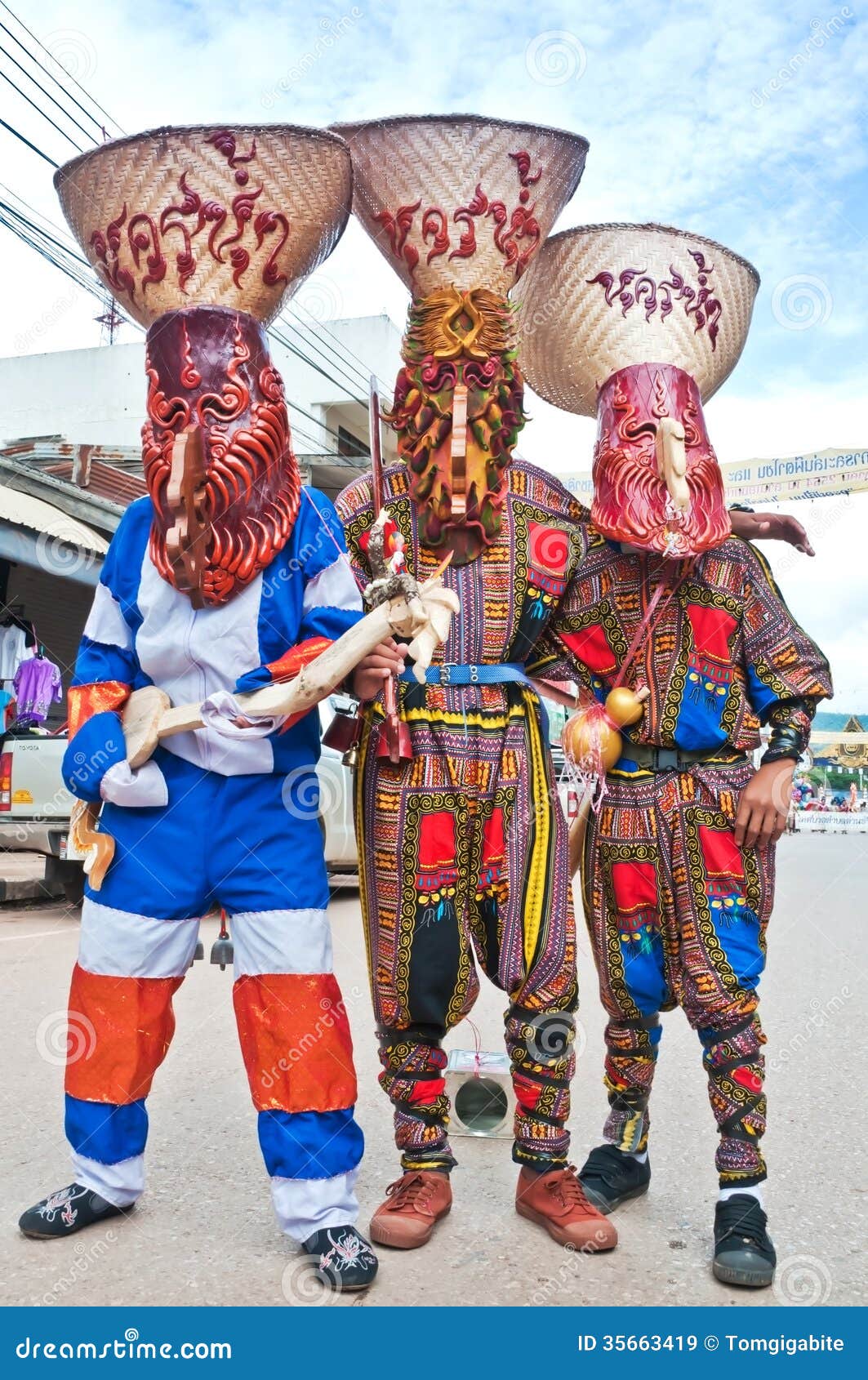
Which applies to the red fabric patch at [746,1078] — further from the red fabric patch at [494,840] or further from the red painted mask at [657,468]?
the red painted mask at [657,468]

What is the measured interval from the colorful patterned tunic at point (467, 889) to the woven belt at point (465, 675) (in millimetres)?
14

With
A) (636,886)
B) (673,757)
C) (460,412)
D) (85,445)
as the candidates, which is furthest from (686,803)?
(85,445)

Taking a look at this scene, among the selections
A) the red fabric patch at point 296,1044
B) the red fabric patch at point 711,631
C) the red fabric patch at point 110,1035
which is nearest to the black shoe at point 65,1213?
the red fabric patch at point 110,1035

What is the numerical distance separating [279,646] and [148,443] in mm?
548

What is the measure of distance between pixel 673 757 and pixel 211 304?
1.56 meters

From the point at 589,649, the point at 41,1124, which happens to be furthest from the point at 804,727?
the point at 41,1124

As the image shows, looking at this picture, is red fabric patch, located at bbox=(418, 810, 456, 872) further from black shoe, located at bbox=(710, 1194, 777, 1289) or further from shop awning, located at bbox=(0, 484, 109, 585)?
shop awning, located at bbox=(0, 484, 109, 585)

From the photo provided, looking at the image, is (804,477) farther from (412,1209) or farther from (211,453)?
(412,1209)

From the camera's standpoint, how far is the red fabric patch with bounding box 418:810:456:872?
2.81m

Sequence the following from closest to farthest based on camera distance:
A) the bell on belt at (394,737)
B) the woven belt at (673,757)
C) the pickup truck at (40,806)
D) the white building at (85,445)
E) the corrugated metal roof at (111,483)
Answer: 1. the bell on belt at (394,737)
2. the woven belt at (673,757)
3. the pickup truck at (40,806)
4. the white building at (85,445)
5. the corrugated metal roof at (111,483)

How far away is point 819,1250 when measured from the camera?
2689 millimetres

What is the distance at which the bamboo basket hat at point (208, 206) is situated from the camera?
266cm

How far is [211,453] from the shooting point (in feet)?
8.55

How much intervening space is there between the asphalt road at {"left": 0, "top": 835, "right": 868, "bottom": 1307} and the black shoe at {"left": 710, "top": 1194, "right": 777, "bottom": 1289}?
4cm
